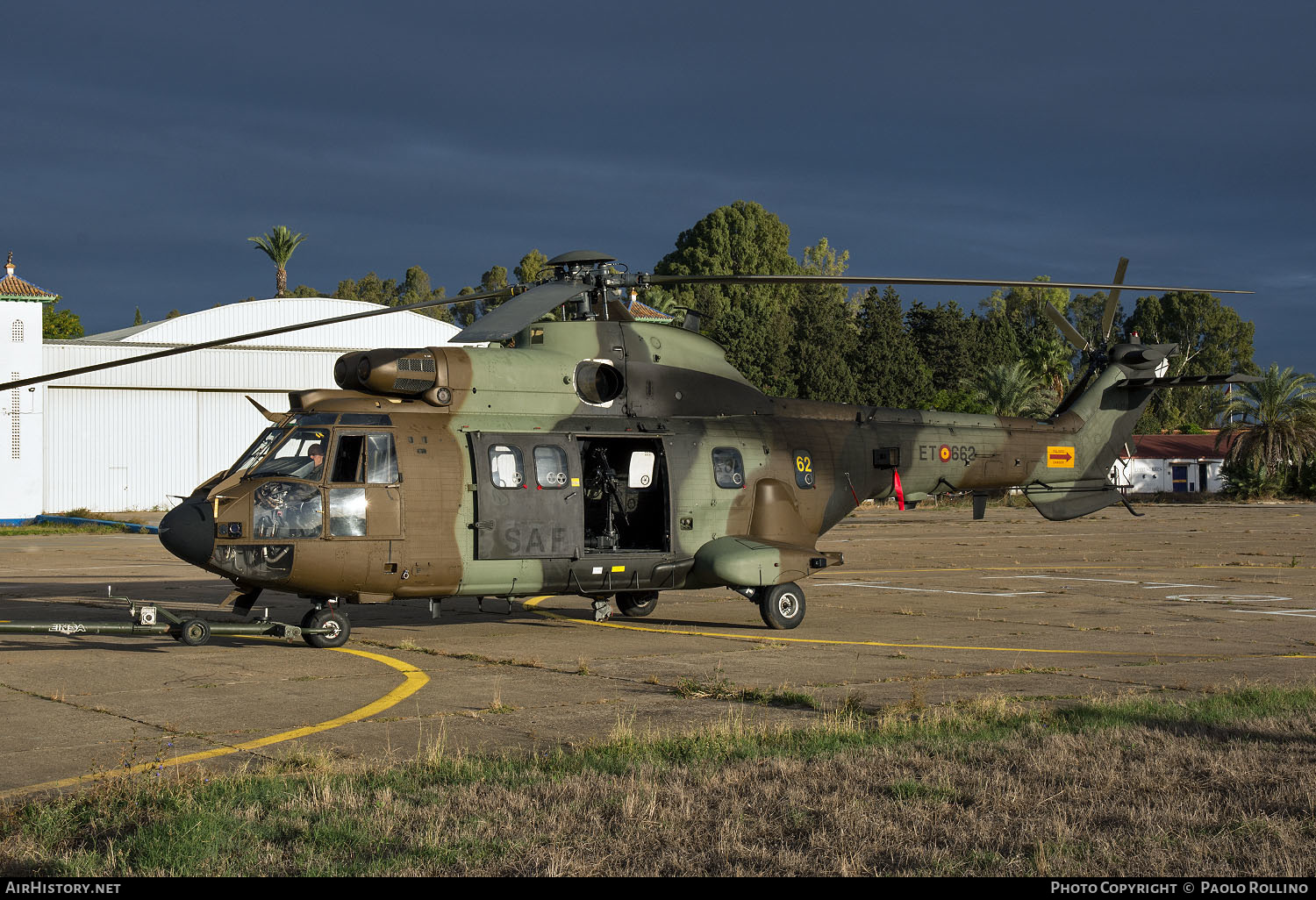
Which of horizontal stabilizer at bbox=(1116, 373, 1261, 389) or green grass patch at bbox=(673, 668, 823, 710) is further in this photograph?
horizontal stabilizer at bbox=(1116, 373, 1261, 389)

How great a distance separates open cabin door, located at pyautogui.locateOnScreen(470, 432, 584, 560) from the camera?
15.1 metres

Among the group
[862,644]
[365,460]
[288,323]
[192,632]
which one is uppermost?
[288,323]

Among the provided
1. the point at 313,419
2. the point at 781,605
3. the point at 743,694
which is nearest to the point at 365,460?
the point at 313,419

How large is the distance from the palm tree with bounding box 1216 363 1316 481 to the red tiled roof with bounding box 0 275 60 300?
6478cm

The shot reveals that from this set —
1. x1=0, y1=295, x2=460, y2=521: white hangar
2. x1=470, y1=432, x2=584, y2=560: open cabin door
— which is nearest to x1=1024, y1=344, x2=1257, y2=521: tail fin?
x1=470, y1=432, x2=584, y2=560: open cabin door

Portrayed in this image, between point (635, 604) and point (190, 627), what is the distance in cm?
715

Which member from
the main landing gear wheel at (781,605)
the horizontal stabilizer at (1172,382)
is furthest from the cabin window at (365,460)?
the horizontal stabilizer at (1172,382)

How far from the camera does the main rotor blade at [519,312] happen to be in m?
13.2

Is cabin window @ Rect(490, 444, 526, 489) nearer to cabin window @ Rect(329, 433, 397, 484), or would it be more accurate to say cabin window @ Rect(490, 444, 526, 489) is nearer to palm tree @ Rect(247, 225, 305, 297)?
cabin window @ Rect(329, 433, 397, 484)

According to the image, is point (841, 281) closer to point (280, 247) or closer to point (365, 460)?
point (365, 460)

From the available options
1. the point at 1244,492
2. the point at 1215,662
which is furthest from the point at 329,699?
the point at 1244,492

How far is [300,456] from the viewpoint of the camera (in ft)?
47.1
